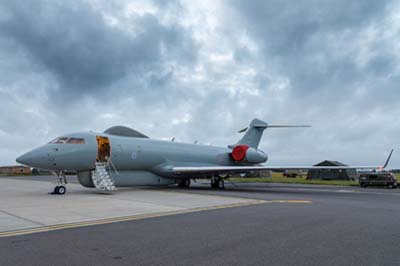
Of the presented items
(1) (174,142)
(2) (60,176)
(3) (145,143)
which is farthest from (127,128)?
(2) (60,176)

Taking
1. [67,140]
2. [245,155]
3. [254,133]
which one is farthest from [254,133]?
[67,140]

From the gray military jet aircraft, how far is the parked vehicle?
5.99m

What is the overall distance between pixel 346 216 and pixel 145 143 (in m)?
13.7

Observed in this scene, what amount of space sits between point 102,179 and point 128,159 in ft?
7.97

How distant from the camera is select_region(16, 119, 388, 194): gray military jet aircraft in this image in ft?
52.2

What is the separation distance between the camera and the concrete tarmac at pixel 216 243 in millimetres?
4500

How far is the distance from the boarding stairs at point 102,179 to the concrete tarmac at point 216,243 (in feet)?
29.2

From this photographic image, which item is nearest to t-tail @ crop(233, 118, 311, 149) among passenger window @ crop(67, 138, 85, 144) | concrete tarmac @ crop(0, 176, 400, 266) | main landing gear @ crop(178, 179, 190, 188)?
main landing gear @ crop(178, 179, 190, 188)

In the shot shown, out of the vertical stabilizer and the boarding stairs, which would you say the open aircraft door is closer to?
the boarding stairs

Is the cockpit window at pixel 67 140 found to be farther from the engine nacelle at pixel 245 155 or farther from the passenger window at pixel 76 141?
the engine nacelle at pixel 245 155

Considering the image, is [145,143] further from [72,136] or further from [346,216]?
[346,216]

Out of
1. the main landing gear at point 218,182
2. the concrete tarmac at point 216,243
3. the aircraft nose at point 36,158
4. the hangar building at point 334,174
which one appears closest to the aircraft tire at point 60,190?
the aircraft nose at point 36,158

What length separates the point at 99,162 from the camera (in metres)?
17.5

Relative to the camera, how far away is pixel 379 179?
24.5m
